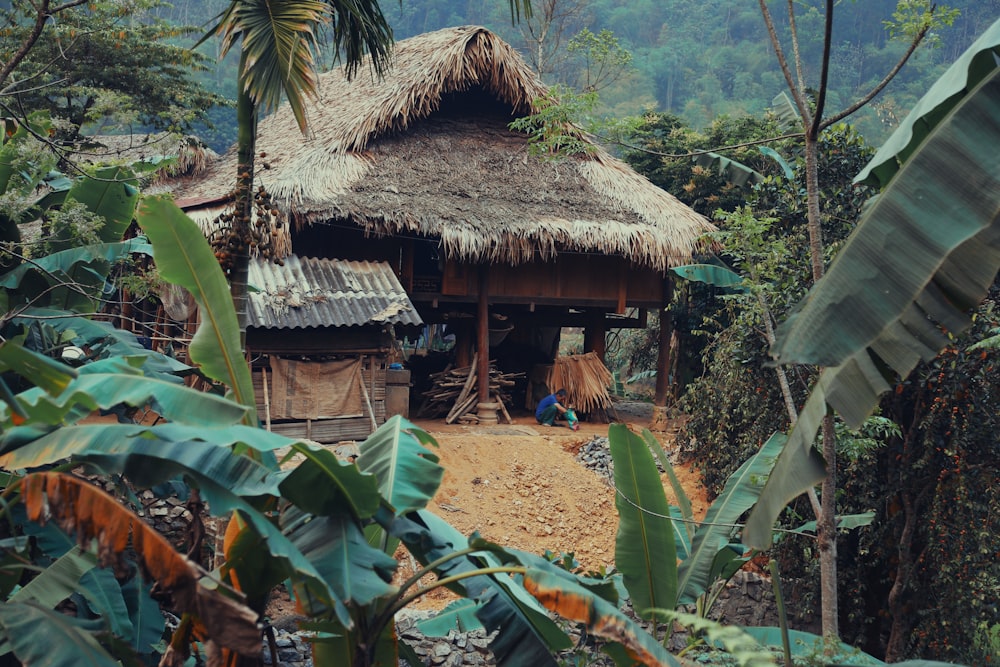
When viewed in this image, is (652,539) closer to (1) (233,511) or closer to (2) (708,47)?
(1) (233,511)

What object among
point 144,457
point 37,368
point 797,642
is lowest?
point 797,642

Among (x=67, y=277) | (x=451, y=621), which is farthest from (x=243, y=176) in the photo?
(x=451, y=621)

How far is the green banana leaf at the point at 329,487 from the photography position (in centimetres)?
336

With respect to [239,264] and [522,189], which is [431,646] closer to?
[239,264]

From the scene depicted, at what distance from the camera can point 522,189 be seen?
13047mm

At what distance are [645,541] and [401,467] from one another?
1.79m

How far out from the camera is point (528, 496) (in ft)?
34.0

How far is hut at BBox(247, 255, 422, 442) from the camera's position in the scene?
34.8 ft

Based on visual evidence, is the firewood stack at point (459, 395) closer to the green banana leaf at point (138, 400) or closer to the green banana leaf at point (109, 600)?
the green banana leaf at point (109, 600)

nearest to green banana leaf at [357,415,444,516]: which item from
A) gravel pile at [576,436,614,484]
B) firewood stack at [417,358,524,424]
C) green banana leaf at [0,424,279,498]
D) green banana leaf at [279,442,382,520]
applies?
green banana leaf at [279,442,382,520]

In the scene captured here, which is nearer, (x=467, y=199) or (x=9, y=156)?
(x=9, y=156)

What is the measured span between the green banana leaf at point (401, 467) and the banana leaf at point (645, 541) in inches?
53.9

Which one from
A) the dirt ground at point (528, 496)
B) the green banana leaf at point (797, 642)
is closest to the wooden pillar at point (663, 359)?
the dirt ground at point (528, 496)

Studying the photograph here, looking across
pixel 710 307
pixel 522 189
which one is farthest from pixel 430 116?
pixel 710 307
